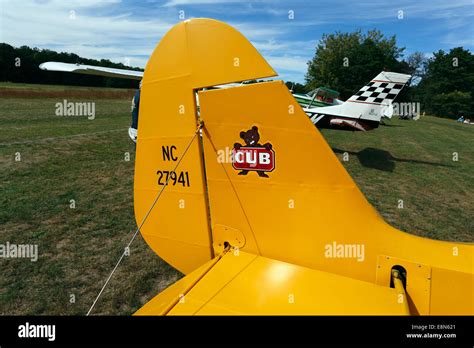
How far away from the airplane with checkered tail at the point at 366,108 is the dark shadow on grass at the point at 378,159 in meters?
1.08

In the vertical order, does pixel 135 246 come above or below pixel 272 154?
below

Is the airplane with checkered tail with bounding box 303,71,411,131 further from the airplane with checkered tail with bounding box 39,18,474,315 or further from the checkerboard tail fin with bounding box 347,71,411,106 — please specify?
the airplane with checkered tail with bounding box 39,18,474,315

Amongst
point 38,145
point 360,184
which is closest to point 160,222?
point 360,184

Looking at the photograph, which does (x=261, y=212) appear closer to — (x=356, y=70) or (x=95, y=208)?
(x=95, y=208)

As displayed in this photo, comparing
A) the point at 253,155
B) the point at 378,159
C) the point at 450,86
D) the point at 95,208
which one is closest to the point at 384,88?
the point at 378,159

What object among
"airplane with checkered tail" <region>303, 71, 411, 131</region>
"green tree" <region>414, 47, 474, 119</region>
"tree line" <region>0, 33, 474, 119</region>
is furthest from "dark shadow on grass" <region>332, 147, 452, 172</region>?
"green tree" <region>414, 47, 474, 119</region>

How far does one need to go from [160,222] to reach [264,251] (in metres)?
0.93

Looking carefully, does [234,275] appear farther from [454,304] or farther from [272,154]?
[454,304]

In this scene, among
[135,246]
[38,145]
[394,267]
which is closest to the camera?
[394,267]

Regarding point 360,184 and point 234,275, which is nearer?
point 234,275

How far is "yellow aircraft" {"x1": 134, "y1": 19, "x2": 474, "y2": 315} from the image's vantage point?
1758 millimetres

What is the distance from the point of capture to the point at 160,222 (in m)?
2.55

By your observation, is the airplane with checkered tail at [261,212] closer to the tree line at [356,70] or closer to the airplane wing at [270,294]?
the airplane wing at [270,294]

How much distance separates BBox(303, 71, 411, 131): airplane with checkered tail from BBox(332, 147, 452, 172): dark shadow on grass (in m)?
1.08
